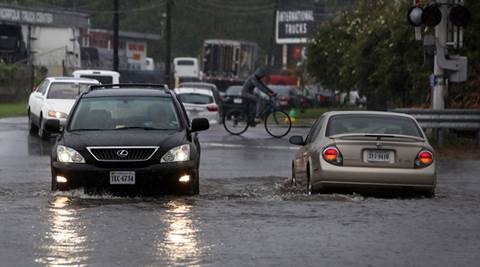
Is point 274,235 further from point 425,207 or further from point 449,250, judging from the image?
point 425,207

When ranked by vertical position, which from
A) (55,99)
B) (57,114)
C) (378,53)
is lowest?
(57,114)

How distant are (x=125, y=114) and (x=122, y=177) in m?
1.79

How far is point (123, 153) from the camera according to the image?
14.6 metres

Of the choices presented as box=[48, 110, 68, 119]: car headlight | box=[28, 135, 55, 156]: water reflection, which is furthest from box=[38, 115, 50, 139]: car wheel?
box=[48, 110, 68, 119]: car headlight

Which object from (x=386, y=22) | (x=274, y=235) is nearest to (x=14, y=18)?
(x=386, y=22)

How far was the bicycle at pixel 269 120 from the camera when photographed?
3061 centimetres

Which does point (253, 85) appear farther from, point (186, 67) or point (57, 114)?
point (186, 67)

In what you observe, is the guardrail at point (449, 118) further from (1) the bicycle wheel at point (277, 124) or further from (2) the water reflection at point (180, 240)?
(2) the water reflection at point (180, 240)

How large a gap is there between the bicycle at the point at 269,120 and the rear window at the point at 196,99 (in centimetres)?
335

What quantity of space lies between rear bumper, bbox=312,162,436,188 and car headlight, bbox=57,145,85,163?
3119 mm

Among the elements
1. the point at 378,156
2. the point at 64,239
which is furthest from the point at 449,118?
the point at 64,239

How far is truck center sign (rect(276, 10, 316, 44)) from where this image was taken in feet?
327

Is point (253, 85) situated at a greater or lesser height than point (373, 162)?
greater

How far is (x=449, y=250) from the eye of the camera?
10586 millimetres
